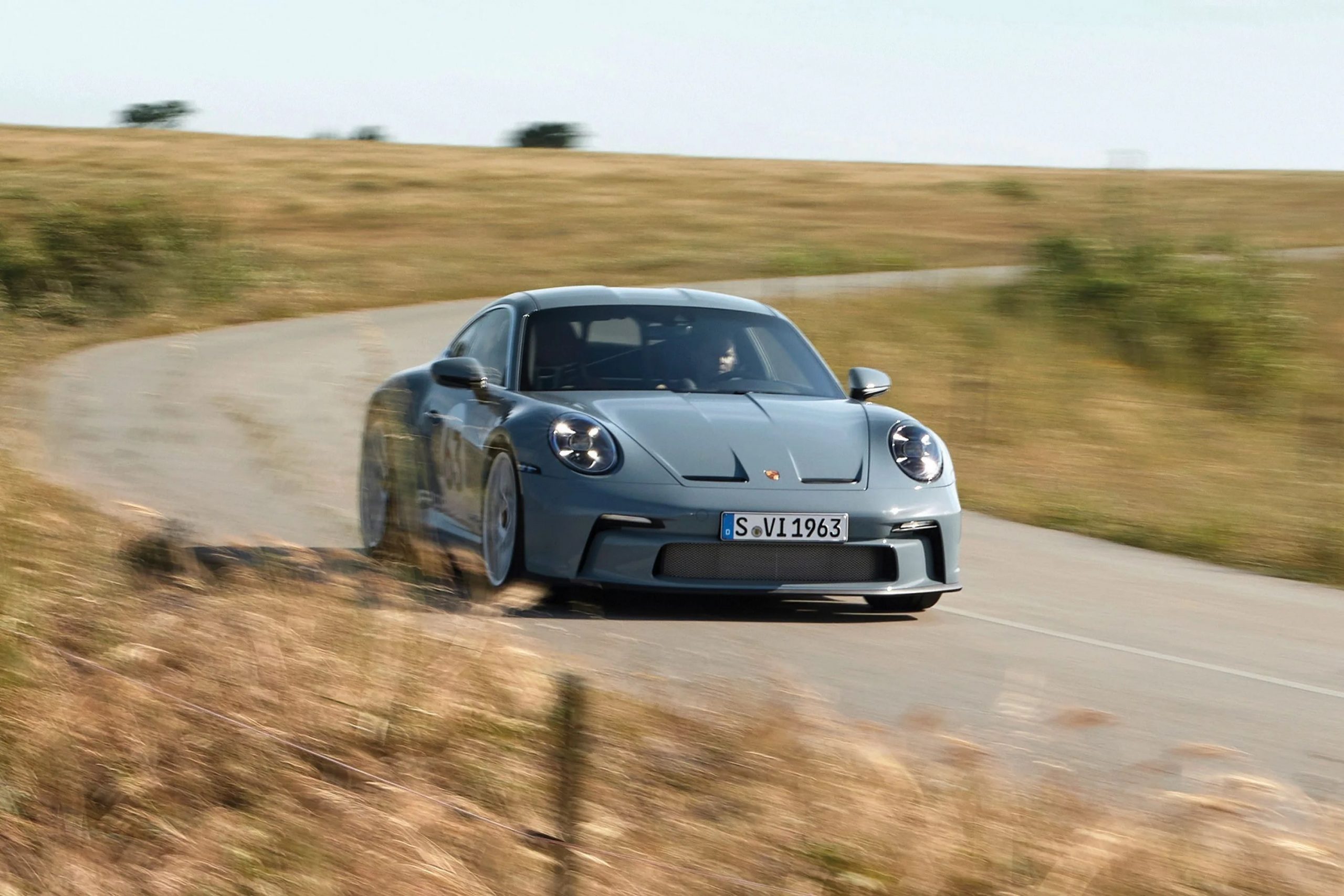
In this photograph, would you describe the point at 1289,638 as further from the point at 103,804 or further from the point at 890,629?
the point at 103,804

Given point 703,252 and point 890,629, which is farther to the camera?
point 703,252

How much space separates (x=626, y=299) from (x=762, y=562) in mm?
1871

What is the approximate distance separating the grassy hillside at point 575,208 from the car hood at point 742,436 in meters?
17.9

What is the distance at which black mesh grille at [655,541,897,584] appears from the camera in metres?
6.99

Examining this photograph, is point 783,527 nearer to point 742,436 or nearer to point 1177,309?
point 742,436

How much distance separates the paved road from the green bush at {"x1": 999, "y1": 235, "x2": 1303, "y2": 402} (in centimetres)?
1186

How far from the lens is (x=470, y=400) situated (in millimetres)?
8078

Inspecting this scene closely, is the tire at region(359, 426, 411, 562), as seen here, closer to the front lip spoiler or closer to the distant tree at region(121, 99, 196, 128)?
the front lip spoiler

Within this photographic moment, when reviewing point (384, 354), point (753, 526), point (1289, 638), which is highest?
point (384, 354)

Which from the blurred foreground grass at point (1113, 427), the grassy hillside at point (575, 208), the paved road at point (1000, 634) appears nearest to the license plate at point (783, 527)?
the paved road at point (1000, 634)

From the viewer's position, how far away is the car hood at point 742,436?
708 centimetres

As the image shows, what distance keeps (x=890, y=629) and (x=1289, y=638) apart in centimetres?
181

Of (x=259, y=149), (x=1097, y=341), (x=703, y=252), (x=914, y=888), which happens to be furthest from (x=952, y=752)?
(x=259, y=149)

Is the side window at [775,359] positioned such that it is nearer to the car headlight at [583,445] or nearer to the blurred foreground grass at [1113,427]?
the car headlight at [583,445]
